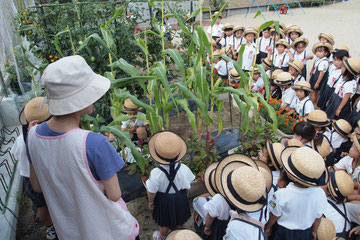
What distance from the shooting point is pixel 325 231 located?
2.09m

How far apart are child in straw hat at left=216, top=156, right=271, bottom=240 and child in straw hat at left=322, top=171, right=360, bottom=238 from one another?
90 centimetres

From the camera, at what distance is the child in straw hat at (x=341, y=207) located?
225cm

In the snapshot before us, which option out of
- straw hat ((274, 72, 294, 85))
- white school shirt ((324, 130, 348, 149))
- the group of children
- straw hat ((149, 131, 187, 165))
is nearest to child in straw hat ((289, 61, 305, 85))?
the group of children

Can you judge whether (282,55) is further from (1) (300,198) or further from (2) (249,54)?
(1) (300,198)

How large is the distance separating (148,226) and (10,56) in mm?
4386

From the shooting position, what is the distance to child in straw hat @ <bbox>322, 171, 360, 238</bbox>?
88.6 inches

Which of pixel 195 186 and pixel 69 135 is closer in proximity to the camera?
pixel 69 135

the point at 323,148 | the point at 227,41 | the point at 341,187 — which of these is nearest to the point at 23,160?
the point at 341,187

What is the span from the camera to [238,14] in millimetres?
18000

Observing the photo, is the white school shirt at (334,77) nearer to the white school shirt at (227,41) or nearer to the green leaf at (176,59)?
the white school shirt at (227,41)

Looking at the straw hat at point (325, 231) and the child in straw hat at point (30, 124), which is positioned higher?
the child in straw hat at point (30, 124)

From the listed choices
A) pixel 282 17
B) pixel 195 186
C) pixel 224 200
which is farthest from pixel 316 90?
pixel 282 17

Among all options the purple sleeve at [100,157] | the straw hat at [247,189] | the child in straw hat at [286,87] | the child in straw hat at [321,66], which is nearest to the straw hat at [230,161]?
the straw hat at [247,189]

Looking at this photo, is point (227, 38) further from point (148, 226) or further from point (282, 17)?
point (282, 17)
